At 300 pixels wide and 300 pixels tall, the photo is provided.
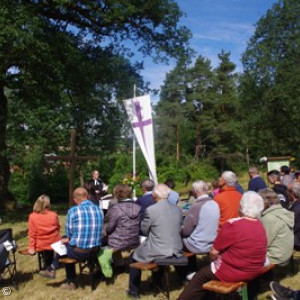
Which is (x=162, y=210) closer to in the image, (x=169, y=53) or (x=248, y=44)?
(x=169, y=53)

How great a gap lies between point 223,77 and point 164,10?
31.3m

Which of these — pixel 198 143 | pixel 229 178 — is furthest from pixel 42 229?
pixel 198 143

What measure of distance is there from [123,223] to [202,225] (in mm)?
1202

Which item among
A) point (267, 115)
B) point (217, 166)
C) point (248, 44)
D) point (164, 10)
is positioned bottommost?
point (217, 166)

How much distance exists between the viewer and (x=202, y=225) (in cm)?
564

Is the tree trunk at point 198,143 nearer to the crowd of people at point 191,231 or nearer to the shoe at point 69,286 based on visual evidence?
the crowd of people at point 191,231

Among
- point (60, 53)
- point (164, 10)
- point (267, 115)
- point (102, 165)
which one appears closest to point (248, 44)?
point (267, 115)

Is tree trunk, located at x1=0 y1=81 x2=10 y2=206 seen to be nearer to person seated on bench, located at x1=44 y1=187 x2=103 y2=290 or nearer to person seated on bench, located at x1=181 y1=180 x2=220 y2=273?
person seated on bench, located at x1=44 y1=187 x2=103 y2=290

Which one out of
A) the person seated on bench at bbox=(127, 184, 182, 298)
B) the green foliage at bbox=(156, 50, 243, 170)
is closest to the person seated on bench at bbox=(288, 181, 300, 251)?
the person seated on bench at bbox=(127, 184, 182, 298)

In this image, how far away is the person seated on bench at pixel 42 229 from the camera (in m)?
6.50

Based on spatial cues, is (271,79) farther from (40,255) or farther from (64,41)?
(40,255)

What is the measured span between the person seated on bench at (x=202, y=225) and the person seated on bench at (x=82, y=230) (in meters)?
1.20

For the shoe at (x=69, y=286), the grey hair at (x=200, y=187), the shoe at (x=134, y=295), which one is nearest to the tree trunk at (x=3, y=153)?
the shoe at (x=69, y=286)

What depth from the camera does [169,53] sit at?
15914 millimetres
